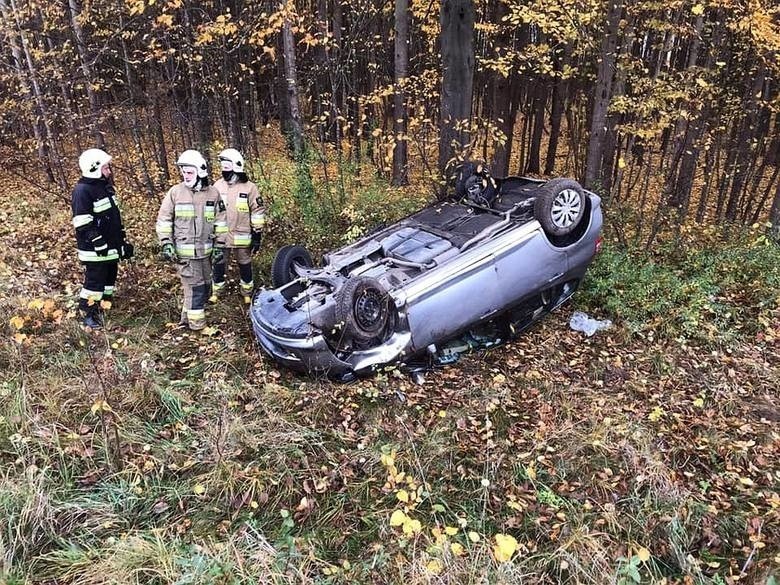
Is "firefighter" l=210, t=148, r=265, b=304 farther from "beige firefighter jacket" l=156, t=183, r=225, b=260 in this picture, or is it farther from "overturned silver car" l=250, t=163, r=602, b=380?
"overturned silver car" l=250, t=163, r=602, b=380

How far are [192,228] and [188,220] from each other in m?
0.09

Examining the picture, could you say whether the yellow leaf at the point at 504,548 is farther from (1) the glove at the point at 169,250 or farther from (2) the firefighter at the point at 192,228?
(1) the glove at the point at 169,250

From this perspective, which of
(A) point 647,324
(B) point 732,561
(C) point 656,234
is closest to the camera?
(B) point 732,561

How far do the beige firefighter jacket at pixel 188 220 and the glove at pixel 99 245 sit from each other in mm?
609

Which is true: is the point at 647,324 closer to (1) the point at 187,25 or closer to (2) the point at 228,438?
(2) the point at 228,438

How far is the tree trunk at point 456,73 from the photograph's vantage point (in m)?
7.13

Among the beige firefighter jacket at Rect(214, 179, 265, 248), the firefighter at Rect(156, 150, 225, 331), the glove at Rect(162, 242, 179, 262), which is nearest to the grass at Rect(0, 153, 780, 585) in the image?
the firefighter at Rect(156, 150, 225, 331)

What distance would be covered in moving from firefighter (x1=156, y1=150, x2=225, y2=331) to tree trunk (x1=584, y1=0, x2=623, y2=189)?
18.6 ft

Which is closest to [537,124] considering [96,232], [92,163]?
[92,163]

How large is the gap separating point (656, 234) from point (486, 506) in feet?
20.1

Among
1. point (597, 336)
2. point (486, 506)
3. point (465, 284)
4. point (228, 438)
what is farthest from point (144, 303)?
point (597, 336)

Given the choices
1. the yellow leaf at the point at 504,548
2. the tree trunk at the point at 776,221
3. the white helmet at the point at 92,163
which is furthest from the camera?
the tree trunk at the point at 776,221

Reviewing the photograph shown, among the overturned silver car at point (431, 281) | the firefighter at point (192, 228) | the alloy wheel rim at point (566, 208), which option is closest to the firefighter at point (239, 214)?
the firefighter at point (192, 228)

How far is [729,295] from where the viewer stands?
681 cm
